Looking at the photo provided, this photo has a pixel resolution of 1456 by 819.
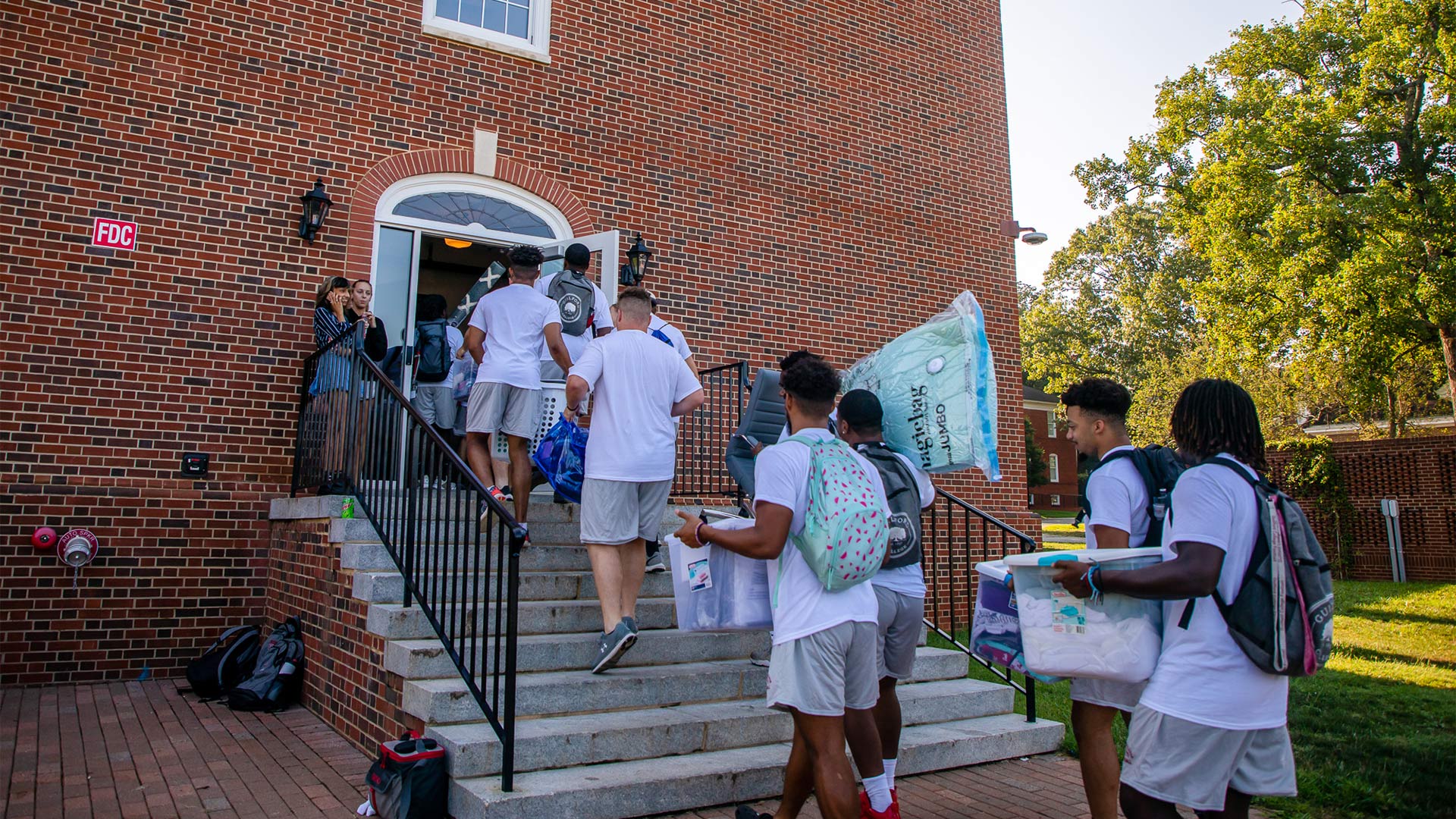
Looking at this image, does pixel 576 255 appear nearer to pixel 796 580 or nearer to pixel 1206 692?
pixel 796 580

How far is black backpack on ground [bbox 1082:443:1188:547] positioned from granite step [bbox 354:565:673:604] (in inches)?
116

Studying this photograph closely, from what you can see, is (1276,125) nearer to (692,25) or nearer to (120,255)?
(692,25)

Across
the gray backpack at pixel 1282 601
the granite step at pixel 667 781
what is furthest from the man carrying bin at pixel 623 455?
the gray backpack at pixel 1282 601

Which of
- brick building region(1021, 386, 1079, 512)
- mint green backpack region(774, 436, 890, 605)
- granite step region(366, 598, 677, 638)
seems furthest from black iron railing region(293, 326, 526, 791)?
brick building region(1021, 386, 1079, 512)

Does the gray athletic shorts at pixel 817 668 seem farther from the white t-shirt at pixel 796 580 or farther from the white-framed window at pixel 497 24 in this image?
the white-framed window at pixel 497 24

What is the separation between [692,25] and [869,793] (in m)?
7.65

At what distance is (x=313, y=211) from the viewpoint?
708 cm

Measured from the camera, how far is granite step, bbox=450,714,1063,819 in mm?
3684

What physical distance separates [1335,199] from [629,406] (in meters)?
17.9

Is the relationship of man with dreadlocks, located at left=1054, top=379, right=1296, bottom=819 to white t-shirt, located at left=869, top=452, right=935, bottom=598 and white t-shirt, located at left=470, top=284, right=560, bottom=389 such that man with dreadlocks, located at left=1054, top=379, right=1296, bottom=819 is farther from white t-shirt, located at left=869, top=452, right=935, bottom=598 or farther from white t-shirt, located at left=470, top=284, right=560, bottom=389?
white t-shirt, located at left=470, top=284, right=560, bottom=389

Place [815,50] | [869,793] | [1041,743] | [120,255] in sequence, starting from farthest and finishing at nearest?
1. [815,50]
2. [120,255]
3. [1041,743]
4. [869,793]

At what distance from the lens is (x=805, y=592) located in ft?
10.5

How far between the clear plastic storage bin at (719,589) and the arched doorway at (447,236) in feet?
13.5

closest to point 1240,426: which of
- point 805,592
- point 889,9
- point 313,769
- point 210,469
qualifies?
point 805,592
